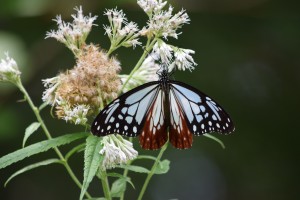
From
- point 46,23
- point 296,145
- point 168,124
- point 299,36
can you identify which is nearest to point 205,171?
point 296,145

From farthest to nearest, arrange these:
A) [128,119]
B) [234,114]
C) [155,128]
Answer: [234,114], [155,128], [128,119]

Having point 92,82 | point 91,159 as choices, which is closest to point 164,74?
point 92,82

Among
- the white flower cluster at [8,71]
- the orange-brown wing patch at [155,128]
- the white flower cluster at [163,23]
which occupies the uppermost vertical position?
the white flower cluster at [163,23]

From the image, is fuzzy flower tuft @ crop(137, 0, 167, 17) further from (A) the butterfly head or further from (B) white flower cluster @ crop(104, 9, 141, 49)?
(A) the butterfly head

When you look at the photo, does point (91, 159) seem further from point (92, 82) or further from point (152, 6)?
point (152, 6)

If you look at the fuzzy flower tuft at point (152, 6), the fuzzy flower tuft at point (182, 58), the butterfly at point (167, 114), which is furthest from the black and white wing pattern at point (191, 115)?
the fuzzy flower tuft at point (152, 6)

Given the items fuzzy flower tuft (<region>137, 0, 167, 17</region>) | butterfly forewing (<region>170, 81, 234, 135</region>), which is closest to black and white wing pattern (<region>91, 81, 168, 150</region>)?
butterfly forewing (<region>170, 81, 234, 135</region>)

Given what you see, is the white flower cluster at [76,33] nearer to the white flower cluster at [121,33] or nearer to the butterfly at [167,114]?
the white flower cluster at [121,33]
